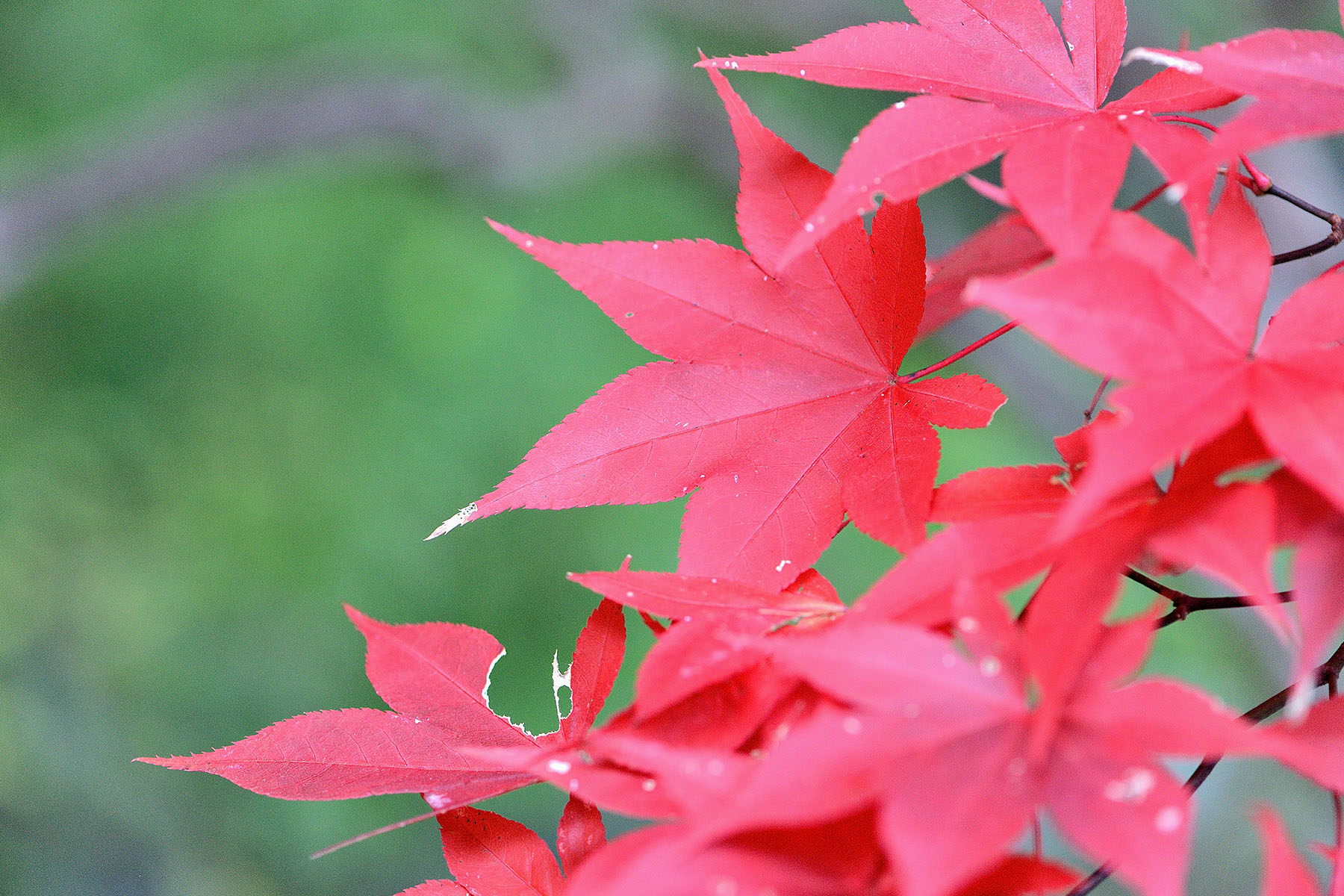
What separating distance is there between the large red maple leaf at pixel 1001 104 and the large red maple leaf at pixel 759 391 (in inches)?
1.2

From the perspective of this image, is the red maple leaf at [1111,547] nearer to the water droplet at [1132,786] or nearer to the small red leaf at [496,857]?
the water droplet at [1132,786]

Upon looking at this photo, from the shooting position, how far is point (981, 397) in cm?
40

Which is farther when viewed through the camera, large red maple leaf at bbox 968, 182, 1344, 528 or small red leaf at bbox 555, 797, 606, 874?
small red leaf at bbox 555, 797, 606, 874

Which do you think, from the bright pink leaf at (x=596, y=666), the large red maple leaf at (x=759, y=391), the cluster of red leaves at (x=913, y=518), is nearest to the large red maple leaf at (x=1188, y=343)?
the cluster of red leaves at (x=913, y=518)

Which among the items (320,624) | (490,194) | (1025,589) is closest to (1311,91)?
(1025,589)

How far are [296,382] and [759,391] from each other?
167cm

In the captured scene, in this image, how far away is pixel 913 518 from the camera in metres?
0.36

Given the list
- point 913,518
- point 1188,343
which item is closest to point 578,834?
point 913,518

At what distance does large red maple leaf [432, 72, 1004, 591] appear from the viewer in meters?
0.39

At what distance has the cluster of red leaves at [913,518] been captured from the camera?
256mm

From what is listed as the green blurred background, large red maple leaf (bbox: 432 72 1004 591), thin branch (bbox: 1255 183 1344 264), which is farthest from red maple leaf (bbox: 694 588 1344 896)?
the green blurred background

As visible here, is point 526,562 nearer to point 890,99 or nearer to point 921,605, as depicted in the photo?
point 890,99

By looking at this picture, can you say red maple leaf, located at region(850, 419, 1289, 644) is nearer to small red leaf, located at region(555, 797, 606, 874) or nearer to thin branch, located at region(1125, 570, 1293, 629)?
thin branch, located at region(1125, 570, 1293, 629)

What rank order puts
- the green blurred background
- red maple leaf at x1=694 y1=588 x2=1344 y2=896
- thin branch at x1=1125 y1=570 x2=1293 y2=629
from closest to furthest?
red maple leaf at x1=694 y1=588 x2=1344 y2=896, thin branch at x1=1125 y1=570 x2=1293 y2=629, the green blurred background
